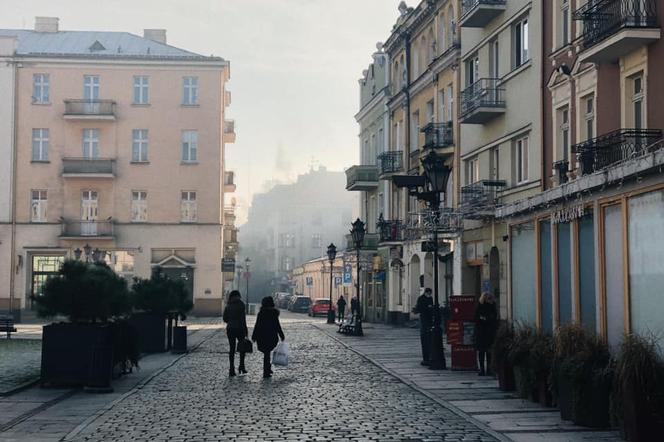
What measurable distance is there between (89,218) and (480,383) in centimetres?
4488

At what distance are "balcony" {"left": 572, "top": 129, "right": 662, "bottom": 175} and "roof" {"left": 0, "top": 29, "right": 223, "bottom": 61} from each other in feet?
132

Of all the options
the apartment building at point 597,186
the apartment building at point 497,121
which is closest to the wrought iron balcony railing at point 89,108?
the apartment building at point 497,121

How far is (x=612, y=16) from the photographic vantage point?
70.5 feet

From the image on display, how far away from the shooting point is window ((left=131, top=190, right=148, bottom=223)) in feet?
193

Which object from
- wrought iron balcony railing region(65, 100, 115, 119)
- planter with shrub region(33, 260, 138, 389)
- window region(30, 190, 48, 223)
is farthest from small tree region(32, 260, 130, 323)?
wrought iron balcony railing region(65, 100, 115, 119)

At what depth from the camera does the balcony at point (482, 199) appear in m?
31.1

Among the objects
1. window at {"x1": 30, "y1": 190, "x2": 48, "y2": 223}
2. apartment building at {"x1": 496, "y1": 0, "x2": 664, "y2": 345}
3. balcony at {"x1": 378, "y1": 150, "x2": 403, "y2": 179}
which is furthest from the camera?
window at {"x1": 30, "y1": 190, "x2": 48, "y2": 223}

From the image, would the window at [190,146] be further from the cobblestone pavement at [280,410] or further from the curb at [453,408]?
the cobblestone pavement at [280,410]

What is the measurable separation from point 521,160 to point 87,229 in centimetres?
3434

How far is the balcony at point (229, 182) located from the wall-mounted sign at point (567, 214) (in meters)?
51.1

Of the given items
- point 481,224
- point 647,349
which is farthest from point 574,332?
point 481,224

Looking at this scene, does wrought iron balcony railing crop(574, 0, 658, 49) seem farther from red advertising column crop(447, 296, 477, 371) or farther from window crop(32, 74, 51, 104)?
window crop(32, 74, 51, 104)

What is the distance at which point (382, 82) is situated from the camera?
53.1m

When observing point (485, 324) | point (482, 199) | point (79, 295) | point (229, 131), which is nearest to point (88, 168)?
point (229, 131)
